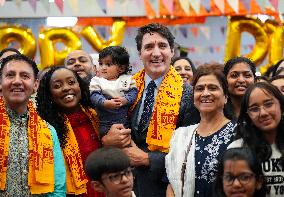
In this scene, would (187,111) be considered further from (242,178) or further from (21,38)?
(21,38)

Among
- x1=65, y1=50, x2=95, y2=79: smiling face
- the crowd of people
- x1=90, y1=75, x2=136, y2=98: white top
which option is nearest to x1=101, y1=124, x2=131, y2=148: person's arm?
the crowd of people

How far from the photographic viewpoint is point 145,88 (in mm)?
4430

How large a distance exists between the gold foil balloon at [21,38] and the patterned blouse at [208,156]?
4816 millimetres

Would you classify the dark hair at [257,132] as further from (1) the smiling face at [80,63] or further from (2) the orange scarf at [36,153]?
(1) the smiling face at [80,63]

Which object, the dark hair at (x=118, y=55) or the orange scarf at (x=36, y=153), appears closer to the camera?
the orange scarf at (x=36, y=153)

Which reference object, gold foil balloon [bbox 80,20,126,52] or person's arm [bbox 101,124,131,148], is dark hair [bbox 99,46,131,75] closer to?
person's arm [bbox 101,124,131,148]

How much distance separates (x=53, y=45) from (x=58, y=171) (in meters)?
4.51

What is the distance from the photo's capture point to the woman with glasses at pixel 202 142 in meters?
3.67

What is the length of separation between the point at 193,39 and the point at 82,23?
278cm

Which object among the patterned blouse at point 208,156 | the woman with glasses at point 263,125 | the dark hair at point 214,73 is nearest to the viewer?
the woman with glasses at point 263,125

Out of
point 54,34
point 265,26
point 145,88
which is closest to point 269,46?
point 265,26

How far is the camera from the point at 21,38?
26.8ft

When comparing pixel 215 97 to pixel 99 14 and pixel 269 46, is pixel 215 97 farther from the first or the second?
pixel 99 14

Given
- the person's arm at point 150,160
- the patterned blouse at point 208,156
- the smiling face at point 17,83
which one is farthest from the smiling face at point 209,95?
the smiling face at point 17,83
